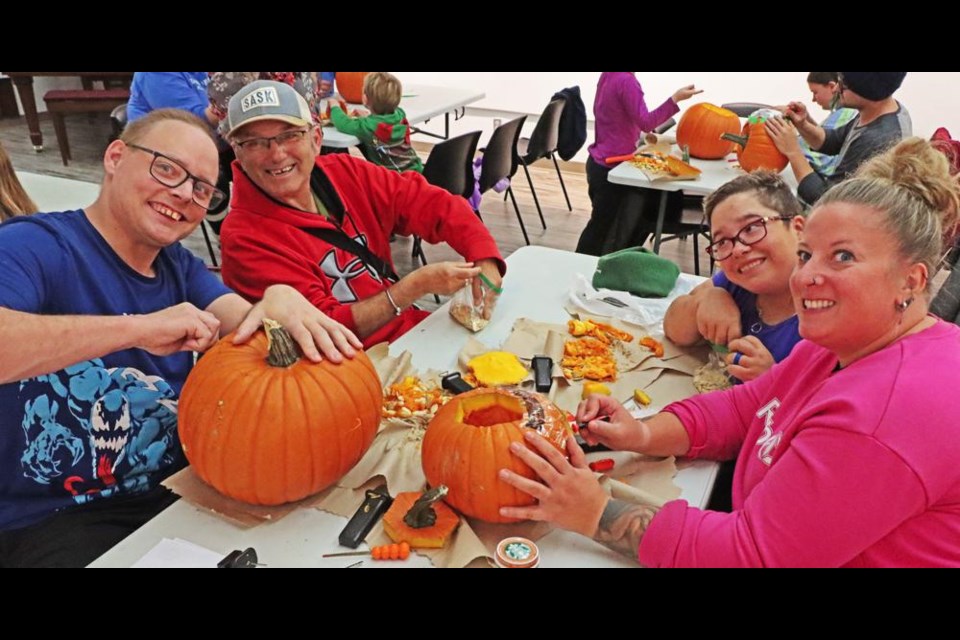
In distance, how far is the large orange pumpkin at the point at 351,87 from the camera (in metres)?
5.00

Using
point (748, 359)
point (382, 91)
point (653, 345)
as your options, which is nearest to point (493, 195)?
point (382, 91)

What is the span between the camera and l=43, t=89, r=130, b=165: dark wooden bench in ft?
21.1

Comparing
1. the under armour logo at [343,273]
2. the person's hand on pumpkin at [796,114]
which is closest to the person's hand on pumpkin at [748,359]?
the under armour logo at [343,273]

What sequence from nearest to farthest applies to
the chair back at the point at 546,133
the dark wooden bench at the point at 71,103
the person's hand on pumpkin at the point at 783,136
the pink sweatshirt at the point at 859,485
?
the pink sweatshirt at the point at 859,485
the person's hand on pumpkin at the point at 783,136
the chair back at the point at 546,133
the dark wooden bench at the point at 71,103

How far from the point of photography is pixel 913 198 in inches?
41.6

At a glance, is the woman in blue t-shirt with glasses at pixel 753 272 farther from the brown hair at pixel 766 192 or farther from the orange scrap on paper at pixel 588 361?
the orange scrap on paper at pixel 588 361

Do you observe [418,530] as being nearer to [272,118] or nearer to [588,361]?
[588,361]

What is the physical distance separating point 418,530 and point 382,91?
3406mm

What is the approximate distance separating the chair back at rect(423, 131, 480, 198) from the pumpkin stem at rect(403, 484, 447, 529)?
2.86 m

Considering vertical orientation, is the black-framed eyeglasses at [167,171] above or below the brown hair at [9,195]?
above

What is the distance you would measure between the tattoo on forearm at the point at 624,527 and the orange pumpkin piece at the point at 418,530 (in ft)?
0.87

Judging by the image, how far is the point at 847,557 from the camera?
1.01 m
